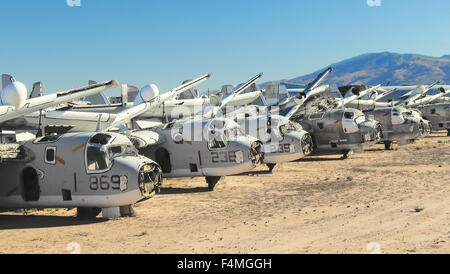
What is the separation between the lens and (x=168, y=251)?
32.9ft

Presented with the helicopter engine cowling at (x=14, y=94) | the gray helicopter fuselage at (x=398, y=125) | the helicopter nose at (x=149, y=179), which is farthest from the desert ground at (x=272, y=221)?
the gray helicopter fuselage at (x=398, y=125)

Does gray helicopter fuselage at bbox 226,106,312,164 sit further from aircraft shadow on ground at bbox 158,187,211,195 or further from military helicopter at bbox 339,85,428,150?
military helicopter at bbox 339,85,428,150

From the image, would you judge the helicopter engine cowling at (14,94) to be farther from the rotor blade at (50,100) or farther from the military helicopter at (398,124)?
the military helicopter at (398,124)

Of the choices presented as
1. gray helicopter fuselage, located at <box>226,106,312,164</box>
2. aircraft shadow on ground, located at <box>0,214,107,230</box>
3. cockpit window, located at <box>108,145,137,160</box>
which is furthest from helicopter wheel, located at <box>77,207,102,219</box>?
gray helicopter fuselage, located at <box>226,106,312,164</box>

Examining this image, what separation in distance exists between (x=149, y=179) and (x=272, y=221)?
3682mm

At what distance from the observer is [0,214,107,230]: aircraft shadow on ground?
1379cm

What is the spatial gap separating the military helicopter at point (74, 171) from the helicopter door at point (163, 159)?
5.27 metres

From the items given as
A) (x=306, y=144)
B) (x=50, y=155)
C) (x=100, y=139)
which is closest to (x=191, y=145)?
(x=100, y=139)

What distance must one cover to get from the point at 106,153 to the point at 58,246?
11.6ft

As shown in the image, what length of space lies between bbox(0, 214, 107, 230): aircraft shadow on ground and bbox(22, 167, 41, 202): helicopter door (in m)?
0.68

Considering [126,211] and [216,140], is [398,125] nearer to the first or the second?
[216,140]
